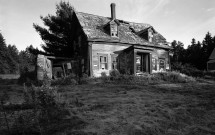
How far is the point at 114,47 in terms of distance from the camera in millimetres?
18125

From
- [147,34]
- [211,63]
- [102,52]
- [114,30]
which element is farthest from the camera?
[211,63]

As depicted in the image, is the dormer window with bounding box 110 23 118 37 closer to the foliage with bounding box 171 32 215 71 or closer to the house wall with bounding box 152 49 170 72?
the house wall with bounding box 152 49 170 72

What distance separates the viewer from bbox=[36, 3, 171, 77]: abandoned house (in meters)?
17.0

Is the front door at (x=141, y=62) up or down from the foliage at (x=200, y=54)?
down

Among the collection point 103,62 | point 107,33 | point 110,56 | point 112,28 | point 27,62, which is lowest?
point 103,62

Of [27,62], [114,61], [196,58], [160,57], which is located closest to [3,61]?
[27,62]

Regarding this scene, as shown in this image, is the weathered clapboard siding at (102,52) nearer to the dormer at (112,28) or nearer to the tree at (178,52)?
the dormer at (112,28)

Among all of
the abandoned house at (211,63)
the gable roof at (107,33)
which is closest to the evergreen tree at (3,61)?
the gable roof at (107,33)

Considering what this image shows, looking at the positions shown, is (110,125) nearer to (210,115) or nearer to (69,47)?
(210,115)

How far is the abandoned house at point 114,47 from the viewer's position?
16969mm

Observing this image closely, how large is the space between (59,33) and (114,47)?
11.5 m

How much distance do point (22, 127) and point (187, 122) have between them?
4766mm

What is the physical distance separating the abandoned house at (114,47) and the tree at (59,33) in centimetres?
362

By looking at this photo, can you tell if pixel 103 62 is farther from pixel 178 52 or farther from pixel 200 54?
pixel 178 52
